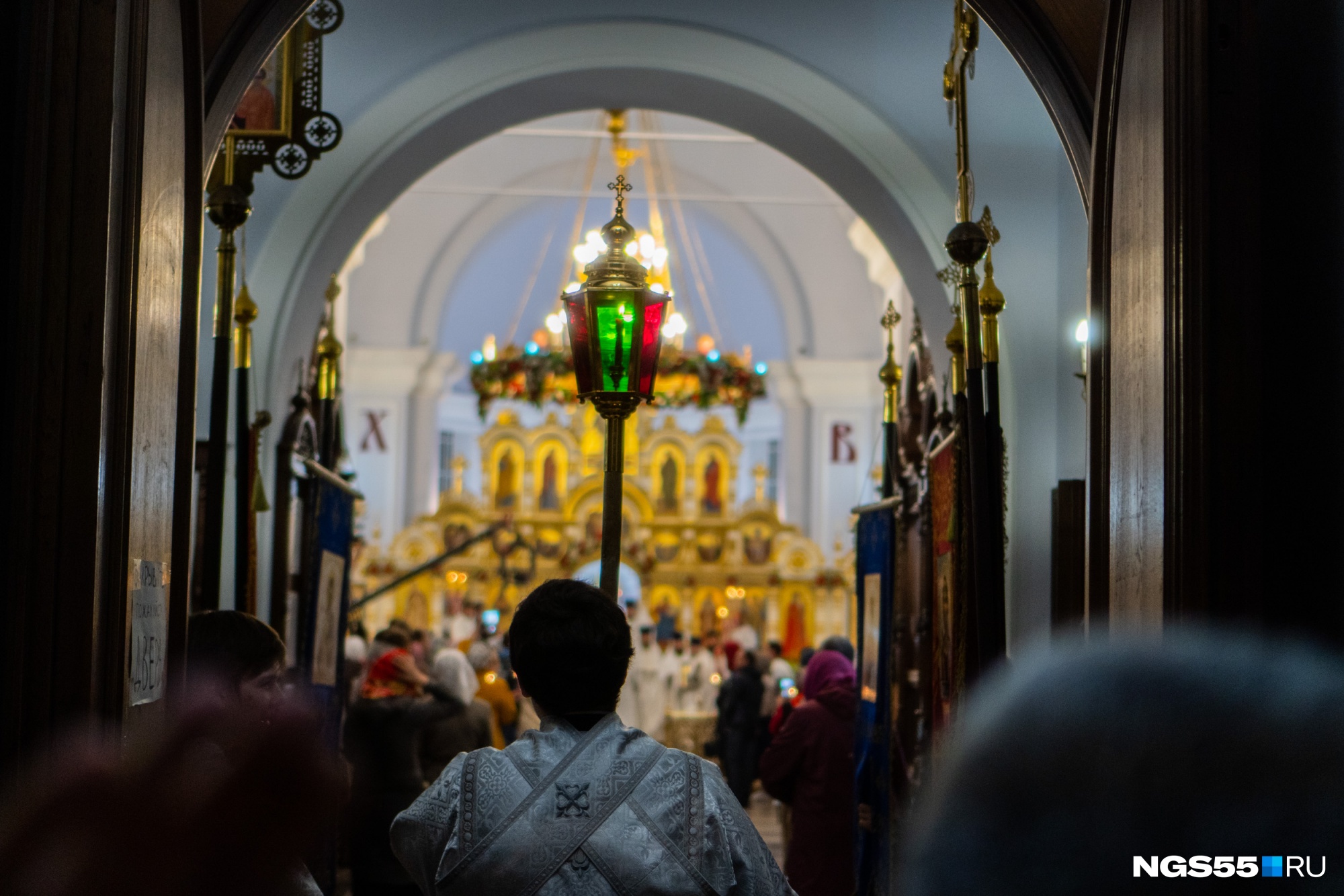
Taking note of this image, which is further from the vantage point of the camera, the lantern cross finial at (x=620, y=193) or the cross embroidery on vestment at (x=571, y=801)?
the lantern cross finial at (x=620, y=193)

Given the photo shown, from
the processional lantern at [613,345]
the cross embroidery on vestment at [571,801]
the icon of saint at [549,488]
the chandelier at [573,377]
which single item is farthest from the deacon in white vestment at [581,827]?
the icon of saint at [549,488]

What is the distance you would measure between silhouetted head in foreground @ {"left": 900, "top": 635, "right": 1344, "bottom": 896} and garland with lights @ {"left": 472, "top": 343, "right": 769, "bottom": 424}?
15.1 metres

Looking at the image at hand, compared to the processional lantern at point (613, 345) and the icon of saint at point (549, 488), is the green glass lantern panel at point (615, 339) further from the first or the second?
the icon of saint at point (549, 488)

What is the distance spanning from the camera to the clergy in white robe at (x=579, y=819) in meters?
2.26

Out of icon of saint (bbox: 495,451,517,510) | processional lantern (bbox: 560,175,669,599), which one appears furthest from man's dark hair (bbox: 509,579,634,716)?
icon of saint (bbox: 495,451,517,510)

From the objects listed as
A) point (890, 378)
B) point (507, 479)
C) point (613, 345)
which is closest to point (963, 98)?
point (613, 345)

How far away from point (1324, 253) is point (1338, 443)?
0.33 metres

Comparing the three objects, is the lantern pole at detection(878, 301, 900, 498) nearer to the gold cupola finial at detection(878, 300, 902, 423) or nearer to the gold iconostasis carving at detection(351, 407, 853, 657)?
the gold cupola finial at detection(878, 300, 902, 423)

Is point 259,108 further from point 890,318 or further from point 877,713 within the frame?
point 877,713

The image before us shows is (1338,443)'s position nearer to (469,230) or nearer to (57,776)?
(57,776)

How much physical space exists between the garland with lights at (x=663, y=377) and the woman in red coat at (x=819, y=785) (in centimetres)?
936

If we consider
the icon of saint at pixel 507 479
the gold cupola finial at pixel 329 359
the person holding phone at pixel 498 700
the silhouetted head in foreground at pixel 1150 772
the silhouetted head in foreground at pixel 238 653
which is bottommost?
the person holding phone at pixel 498 700

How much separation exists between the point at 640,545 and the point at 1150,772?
18.9 m

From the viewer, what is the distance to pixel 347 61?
7.01 meters
